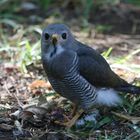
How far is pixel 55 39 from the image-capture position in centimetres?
412

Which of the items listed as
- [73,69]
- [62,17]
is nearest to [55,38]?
[73,69]

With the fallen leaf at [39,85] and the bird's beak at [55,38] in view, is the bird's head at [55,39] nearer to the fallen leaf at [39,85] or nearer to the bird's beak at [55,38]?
the bird's beak at [55,38]

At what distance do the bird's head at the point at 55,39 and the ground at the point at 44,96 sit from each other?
563mm

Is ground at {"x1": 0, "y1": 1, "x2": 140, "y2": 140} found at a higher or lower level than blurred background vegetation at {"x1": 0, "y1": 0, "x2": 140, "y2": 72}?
lower

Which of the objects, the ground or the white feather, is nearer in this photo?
the ground

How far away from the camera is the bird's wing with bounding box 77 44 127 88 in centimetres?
425

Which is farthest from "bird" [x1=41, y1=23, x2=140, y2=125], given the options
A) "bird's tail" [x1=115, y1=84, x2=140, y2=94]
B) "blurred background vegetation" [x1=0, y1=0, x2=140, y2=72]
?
"blurred background vegetation" [x1=0, y1=0, x2=140, y2=72]

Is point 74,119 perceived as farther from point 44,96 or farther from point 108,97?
point 44,96

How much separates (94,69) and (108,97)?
0.87 feet

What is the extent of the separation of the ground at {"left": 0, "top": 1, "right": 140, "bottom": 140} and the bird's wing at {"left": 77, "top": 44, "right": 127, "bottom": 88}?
25 centimetres

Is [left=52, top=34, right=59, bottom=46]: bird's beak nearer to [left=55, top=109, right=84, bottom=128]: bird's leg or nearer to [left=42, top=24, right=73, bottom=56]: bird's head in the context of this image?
[left=42, top=24, right=73, bottom=56]: bird's head

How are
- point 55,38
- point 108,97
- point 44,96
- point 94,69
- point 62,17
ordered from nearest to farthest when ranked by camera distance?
1. point 55,38
2. point 94,69
3. point 108,97
4. point 44,96
5. point 62,17

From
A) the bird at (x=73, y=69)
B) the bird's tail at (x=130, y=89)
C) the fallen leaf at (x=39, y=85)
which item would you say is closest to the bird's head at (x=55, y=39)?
the bird at (x=73, y=69)

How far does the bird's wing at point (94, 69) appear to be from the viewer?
4.25m
